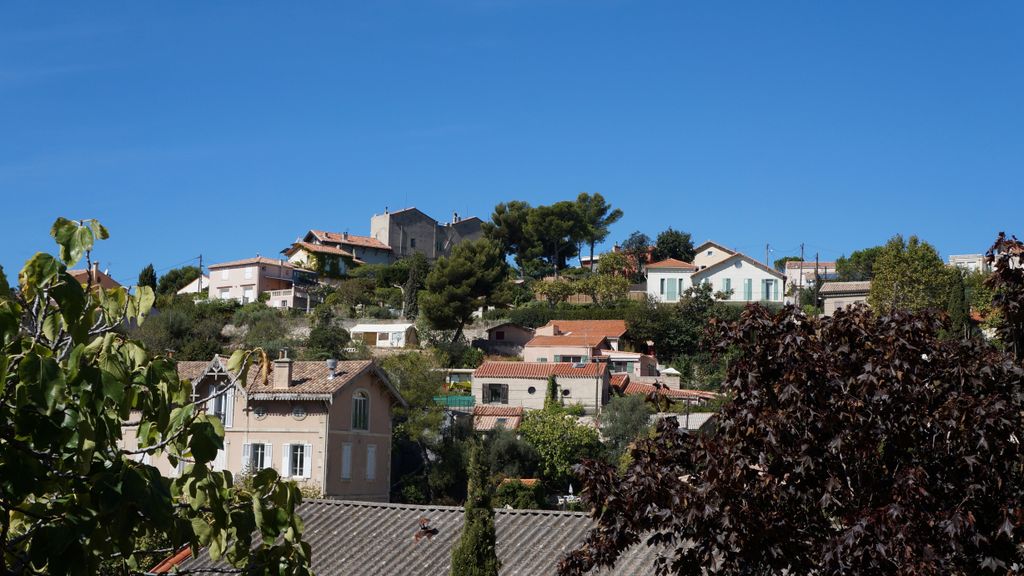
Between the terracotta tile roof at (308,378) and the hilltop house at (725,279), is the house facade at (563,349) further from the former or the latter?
the terracotta tile roof at (308,378)

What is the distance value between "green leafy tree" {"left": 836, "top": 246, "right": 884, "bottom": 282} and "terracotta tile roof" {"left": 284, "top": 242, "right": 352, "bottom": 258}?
44.3 meters

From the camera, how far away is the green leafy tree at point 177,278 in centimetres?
10188

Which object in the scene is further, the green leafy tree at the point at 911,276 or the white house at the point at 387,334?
the white house at the point at 387,334

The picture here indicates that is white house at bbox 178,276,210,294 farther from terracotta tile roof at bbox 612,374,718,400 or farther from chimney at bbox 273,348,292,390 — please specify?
chimney at bbox 273,348,292,390

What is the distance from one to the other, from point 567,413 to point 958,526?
4753 cm

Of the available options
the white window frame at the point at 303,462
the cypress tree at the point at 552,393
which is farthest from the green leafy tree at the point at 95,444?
the cypress tree at the point at 552,393

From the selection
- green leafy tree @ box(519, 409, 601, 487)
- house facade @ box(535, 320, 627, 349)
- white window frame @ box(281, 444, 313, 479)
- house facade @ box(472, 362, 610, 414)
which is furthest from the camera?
house facade @ box(535, 320, 627, 349)

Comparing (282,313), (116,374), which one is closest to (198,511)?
(116,374)

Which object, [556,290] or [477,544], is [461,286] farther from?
[477,544]

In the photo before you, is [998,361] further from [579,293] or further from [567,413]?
[579,293]

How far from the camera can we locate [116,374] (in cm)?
564

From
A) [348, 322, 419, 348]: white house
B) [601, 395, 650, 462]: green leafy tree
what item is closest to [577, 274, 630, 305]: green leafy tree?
[348, 322, 419, 348]: white house

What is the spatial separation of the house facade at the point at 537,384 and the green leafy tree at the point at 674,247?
3881 centimetres

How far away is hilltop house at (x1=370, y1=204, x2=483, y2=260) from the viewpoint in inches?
4272
